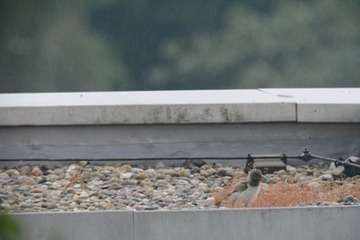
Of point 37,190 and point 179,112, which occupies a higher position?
point 179,112

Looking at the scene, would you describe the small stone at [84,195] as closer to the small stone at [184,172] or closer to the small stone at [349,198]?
the small stone at [184,172]

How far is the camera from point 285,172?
9945 mm

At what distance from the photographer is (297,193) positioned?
8781 mm

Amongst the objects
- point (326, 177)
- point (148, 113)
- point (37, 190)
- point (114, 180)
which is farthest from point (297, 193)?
point (148, 113)

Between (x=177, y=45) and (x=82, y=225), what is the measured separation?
73.1 feet

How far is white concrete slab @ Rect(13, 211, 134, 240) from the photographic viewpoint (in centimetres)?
772

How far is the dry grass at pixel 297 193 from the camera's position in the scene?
8.55m

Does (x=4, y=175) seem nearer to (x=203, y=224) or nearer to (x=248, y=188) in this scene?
(x=248, y=188)

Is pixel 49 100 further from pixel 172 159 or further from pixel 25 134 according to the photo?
pixel 172 159

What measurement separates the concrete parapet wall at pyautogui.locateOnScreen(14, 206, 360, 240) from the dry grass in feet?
2.02

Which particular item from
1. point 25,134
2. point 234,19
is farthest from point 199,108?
point 234,19

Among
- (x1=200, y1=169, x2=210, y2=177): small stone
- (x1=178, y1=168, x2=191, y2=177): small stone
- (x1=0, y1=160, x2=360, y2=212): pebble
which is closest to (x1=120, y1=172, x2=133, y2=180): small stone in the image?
(x1=0, y1=160, x2=360, y2=212): pebble

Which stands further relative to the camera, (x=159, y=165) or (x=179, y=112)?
(x=179, y=112)

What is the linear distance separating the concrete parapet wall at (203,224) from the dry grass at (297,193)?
0.62 metres
